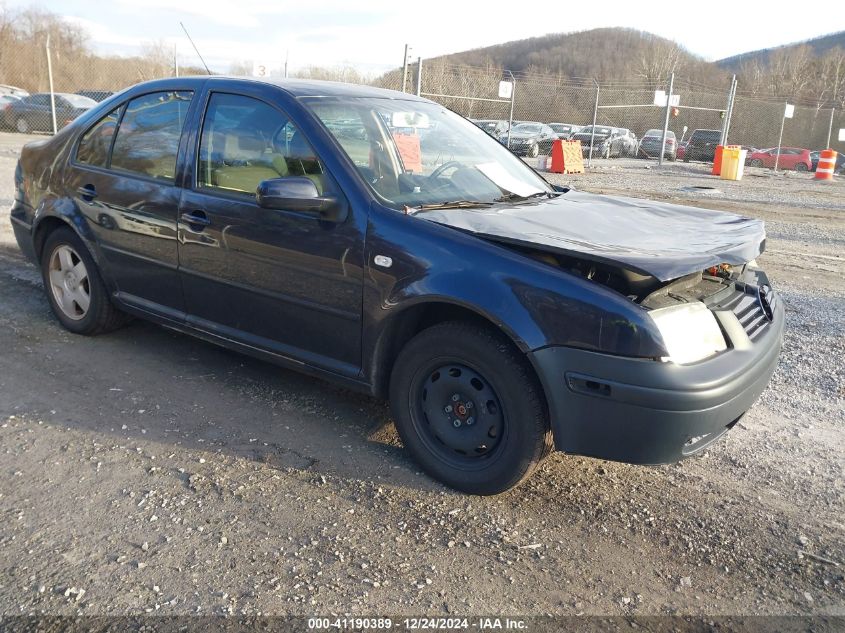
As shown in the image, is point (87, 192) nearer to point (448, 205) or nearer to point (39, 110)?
point (448, 205)

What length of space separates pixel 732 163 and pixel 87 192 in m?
20.1

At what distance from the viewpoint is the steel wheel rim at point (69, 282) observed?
15.8 feet

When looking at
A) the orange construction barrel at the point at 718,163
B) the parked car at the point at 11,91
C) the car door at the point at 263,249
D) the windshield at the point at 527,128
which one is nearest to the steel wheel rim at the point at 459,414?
the car door at the point at 263,249

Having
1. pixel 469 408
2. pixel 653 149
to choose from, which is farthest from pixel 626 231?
pixel 653 149

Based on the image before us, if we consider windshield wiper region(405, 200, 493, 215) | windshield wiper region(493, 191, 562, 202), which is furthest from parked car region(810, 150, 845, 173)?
windshield wiper region(405, 200, 493, 215)

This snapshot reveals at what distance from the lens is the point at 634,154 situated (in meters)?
30.5

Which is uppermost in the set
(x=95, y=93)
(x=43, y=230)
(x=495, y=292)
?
(x=95, y=93)

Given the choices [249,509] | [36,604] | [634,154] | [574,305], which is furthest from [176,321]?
[634,154]

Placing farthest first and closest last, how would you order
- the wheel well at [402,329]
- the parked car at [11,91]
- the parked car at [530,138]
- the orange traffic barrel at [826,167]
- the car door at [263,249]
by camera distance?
the parked car at [530,138]
the parked car at [11,91]
the orange traffic barrel at [826,167]
the car door at [263,249]
the wheel well at [402,329]

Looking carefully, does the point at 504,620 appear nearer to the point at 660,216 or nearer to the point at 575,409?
the point at 575,409

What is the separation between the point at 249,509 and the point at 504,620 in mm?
1159

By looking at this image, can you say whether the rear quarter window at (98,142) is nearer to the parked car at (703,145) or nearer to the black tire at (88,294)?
the black tire at (88,294)

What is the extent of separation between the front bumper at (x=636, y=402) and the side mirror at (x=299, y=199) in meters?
1.20

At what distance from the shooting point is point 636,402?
265 centimetres
